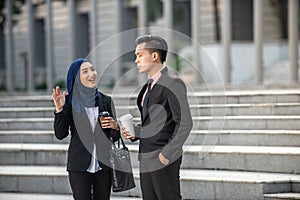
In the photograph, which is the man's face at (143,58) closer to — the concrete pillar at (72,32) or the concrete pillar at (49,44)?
the concrete pillar at (49,44)

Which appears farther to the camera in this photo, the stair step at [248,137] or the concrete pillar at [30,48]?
Result: the concrete pillar at [30,48]

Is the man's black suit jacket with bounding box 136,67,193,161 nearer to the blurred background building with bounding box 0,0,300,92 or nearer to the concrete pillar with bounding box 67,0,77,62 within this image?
the blurred background building with bounding box 0,0,300,92

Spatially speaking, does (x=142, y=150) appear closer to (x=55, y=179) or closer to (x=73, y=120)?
(x=73, y=120)

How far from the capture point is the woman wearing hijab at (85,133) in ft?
16.9

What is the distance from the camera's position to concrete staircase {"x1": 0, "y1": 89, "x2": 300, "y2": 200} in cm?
665

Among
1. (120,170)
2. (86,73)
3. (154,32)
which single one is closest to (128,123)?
(120,170)

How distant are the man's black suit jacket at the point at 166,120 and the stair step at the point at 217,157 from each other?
187cm

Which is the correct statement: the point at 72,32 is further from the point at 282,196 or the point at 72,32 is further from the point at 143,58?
the point at 143,58

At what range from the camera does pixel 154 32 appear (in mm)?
17953

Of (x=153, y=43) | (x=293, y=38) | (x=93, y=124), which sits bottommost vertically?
(x=93, y=124)

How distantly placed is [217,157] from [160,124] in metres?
2.76

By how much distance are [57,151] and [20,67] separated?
1832cm

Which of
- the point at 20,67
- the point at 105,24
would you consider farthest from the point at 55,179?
the point at 20,67

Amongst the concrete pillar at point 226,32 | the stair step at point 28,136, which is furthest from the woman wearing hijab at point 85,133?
the concrete pillar at point 226,32
